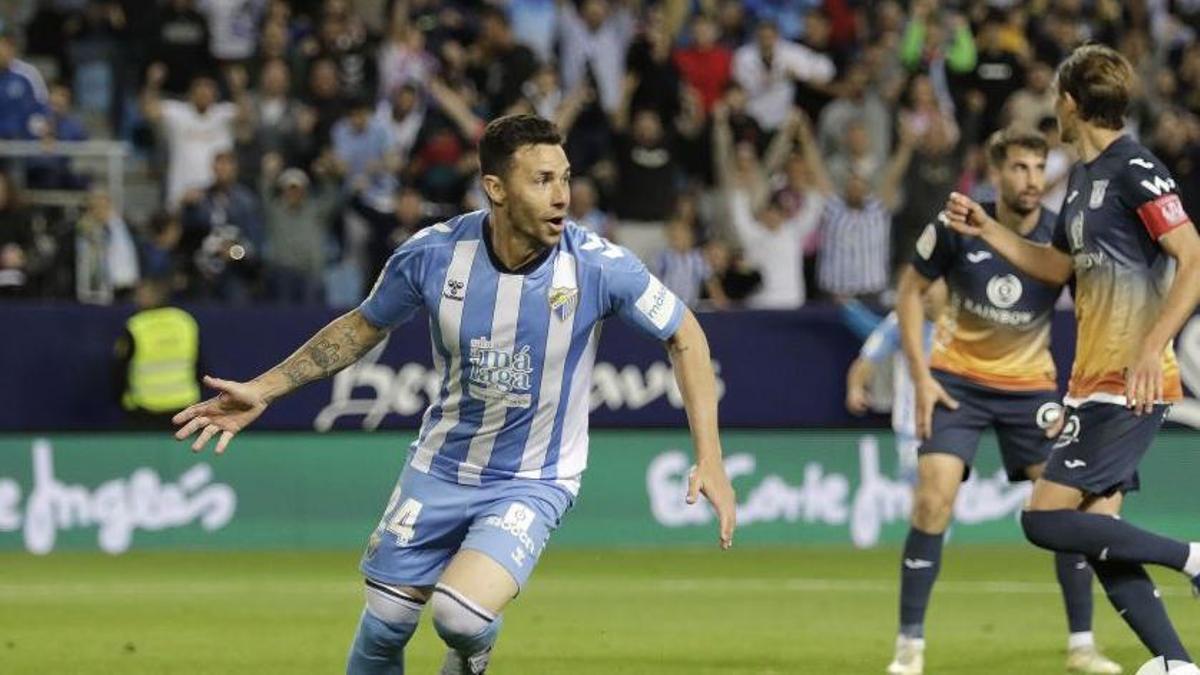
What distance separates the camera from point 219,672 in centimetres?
1025

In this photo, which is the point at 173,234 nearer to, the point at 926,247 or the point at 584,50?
the point at 584,50

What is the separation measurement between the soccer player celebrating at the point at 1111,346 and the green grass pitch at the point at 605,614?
1721mm

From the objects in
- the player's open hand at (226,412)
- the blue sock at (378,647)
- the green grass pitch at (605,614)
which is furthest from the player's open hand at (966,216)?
the player's open hand at (226,412)

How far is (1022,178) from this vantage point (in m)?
10.1

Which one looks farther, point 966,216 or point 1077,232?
point 966,216

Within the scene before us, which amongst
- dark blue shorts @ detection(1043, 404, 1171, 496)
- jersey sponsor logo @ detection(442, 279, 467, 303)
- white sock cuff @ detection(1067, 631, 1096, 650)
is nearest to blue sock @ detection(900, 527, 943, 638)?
white sock cuff @ detection(1067, 631, 1096, 650)

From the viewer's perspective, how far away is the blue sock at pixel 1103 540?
8461 millimetres

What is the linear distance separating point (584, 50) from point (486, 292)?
13.0 metres

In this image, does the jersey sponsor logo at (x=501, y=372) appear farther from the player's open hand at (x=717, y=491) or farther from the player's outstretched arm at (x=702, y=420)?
the player's open hand at (x=717, y=491)

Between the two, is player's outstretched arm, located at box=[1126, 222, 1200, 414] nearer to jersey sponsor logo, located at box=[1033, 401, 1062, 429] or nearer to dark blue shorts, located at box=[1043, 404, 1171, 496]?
dark blue shorts, located at box=[1043, 404, 1171, 496]

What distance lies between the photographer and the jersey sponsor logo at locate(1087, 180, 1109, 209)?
8.47 meters

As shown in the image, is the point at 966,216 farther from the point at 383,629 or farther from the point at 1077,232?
the point at 383,629

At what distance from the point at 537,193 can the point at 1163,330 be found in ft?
7.69

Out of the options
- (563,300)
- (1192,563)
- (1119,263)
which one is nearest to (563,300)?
(563,300)
